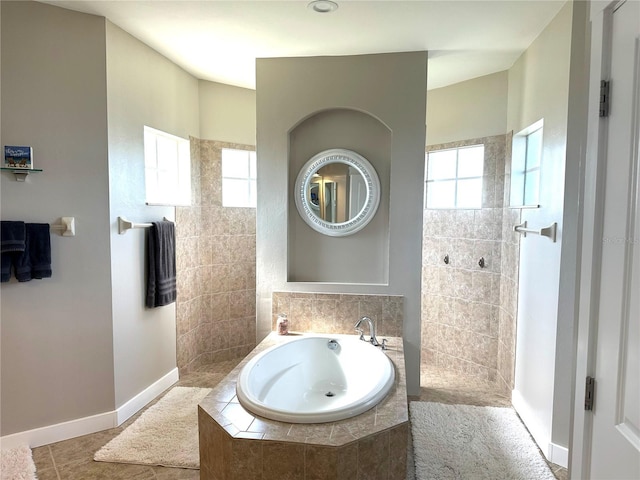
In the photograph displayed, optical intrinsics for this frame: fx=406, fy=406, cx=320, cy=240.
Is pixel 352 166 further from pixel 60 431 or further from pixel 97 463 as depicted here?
Result: pixel 60 431

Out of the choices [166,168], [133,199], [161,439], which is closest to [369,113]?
[166,168]

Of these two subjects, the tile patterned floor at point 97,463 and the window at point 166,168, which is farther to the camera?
the window at point 166,168

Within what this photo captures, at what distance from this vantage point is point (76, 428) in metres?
2.69

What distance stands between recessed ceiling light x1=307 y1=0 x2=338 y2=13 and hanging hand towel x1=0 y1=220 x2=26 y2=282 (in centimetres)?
217

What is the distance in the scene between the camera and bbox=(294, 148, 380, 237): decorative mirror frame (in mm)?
3377

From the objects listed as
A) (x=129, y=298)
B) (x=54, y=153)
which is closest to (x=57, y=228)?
(x=54, y=153)

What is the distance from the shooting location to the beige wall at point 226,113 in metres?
3.98

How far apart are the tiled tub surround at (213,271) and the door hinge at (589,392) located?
126 inches

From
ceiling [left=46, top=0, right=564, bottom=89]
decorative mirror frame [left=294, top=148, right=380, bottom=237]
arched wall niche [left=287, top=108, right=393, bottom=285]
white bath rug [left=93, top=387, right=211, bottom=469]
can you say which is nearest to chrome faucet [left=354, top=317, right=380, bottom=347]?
arched wall niche [left=287, top=108, right=393, bottom=285]

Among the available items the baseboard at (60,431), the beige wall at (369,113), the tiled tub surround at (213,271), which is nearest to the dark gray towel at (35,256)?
the baseboard at (60,431)

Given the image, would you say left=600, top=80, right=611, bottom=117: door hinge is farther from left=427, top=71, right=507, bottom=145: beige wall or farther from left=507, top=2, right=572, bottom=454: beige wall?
left=427, top=71, right=507, bottom=145: beige wall

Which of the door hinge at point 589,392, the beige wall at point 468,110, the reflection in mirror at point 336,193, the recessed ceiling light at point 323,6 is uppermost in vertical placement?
the recessed ceiling light at point 323,6

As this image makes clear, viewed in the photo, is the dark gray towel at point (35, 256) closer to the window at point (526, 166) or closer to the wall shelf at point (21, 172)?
the wall shelf at point (21, 172)

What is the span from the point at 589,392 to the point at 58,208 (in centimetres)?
288
